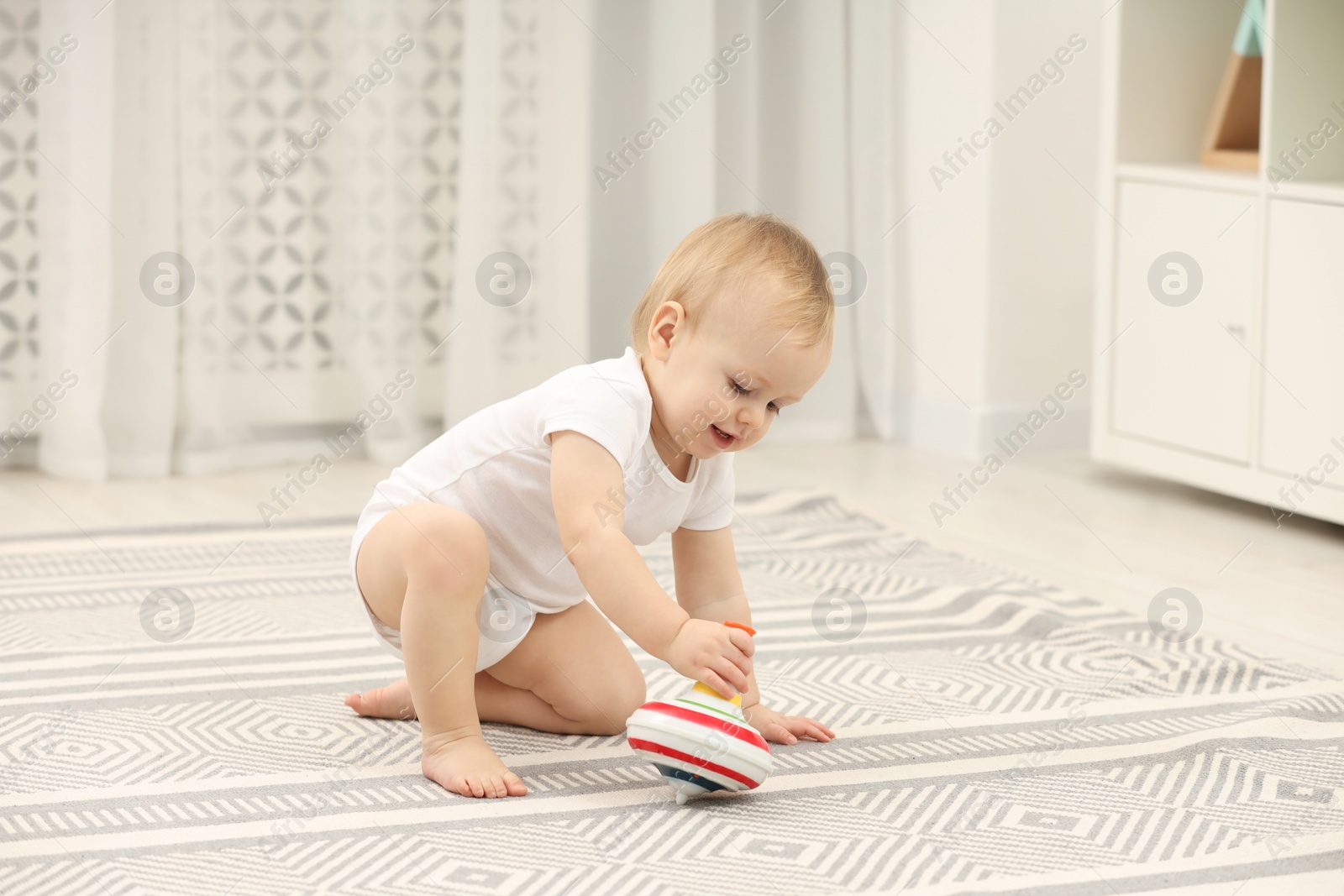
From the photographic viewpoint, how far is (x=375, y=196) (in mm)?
2121

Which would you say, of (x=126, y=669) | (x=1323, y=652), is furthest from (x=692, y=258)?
(x=1323, y=652)

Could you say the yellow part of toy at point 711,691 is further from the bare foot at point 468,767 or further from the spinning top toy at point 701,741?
the bare foot at point 468,767

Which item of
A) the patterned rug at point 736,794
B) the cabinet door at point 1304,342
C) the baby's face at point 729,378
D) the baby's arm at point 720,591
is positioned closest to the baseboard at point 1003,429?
the cabinet door at point 1304,342

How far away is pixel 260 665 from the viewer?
1.20 metres

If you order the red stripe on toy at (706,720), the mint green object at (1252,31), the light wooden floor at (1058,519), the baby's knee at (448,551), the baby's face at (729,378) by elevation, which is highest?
the mint green object at (1252,31)

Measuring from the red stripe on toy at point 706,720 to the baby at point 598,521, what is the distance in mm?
19

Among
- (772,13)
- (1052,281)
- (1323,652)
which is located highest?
(772,13)

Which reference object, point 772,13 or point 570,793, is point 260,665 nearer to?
point 570,793

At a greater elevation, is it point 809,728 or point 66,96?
point 66,96

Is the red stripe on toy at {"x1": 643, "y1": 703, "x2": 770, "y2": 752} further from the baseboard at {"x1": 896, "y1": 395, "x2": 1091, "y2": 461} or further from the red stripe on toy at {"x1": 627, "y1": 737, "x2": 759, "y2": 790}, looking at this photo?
the baseboard at {"x1": 896, "y1": 395, "x2": 1091, "y2": 461}

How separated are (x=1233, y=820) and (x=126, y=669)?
0.83 meters

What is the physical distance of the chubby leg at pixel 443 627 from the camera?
917 millimetres

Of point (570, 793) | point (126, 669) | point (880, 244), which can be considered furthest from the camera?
point (880, 244)

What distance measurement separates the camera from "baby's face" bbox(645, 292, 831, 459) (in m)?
0.90
